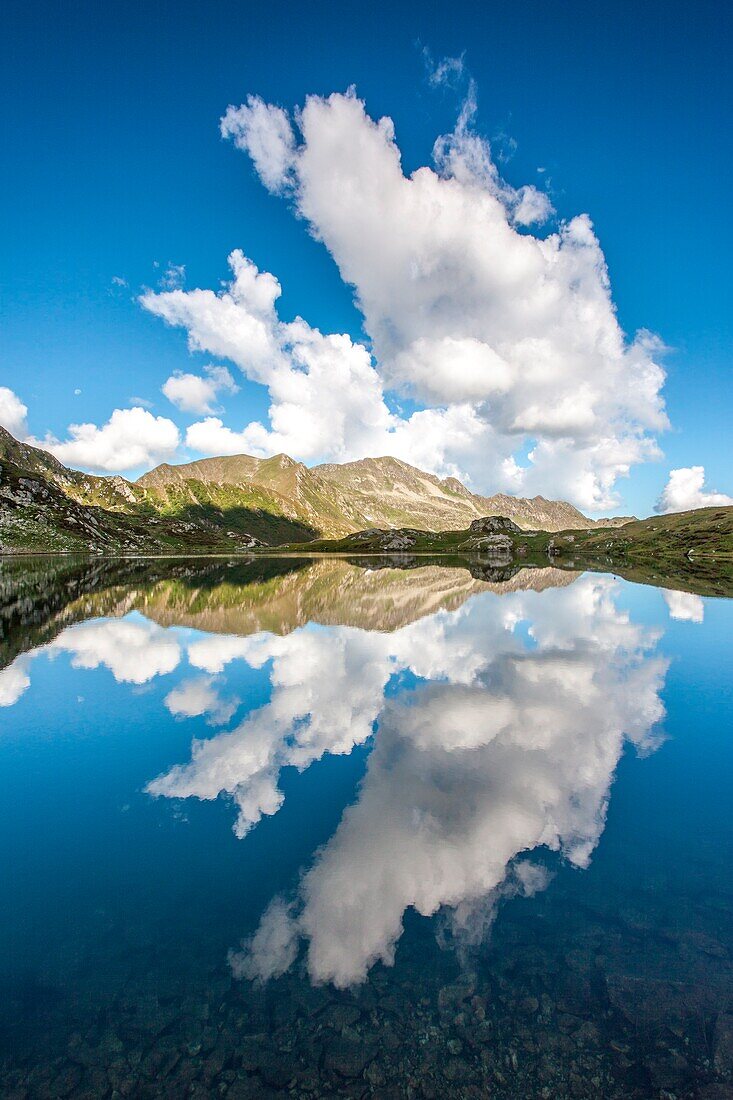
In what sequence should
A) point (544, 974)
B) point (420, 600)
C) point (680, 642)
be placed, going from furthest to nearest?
1. point (420, 600)
2. point (680, 642)
3. point (544, 974)

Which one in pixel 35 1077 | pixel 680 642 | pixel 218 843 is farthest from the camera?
pixel 680 642

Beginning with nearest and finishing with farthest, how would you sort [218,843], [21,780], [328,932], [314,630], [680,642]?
[328,932], [218,843], [21,780], [680,642], [314,630]

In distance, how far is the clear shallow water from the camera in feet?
32.4

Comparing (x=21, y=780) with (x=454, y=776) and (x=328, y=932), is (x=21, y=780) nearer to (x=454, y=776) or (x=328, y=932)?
(x=328, y=932)

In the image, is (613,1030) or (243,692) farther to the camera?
(243,692)

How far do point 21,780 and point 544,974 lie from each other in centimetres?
2164

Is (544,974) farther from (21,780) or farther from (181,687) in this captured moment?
(181,687)

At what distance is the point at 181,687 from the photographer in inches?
1345

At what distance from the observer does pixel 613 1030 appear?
1042cm

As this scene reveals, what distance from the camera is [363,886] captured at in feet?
48.4

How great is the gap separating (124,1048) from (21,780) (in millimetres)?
15045

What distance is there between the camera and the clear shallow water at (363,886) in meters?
9.88

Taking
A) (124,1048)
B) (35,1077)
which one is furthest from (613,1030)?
(35,1077)

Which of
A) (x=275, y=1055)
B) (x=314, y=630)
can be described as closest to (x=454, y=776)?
(x=275, y=1055)
